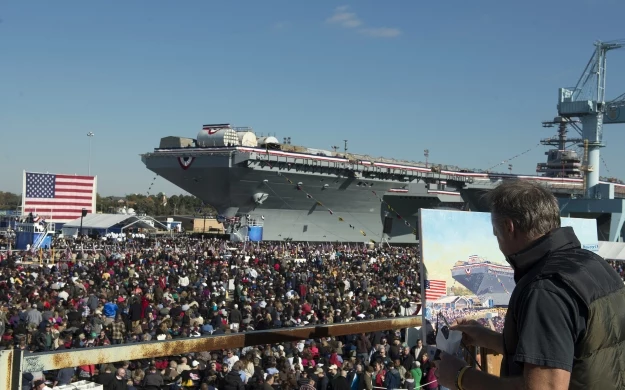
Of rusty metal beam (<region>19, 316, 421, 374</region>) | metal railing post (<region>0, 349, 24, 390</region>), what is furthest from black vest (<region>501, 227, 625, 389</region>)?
metal railing post (<region>0, 349, 24, 390</region>)

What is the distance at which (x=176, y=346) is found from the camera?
3.05 meters

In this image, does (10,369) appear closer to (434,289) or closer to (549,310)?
(549,310)

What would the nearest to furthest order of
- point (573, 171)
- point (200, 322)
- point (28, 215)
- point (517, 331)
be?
point (517, 331)
point (200, 322)
point (28, 215)
point (573, 171)

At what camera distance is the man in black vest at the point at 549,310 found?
178 centimetres

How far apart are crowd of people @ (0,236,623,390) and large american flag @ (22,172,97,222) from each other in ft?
29.2

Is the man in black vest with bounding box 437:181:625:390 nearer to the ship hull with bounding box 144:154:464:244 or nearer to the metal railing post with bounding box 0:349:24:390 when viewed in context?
the metal railing post with bounding box 0:349:24:390

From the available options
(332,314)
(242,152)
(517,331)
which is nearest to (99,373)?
(517,331)

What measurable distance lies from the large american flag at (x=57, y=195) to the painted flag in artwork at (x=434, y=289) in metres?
40.4

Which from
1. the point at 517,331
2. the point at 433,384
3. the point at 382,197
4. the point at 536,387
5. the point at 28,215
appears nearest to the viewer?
the point at 536,387

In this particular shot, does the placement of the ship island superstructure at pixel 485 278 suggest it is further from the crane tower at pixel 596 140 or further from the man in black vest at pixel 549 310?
the crane tower at pixel 596 140

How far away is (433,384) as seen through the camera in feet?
21.1

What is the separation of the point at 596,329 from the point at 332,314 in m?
13.5

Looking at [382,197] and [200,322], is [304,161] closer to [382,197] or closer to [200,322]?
[382,197]

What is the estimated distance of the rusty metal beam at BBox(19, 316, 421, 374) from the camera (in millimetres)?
2562
